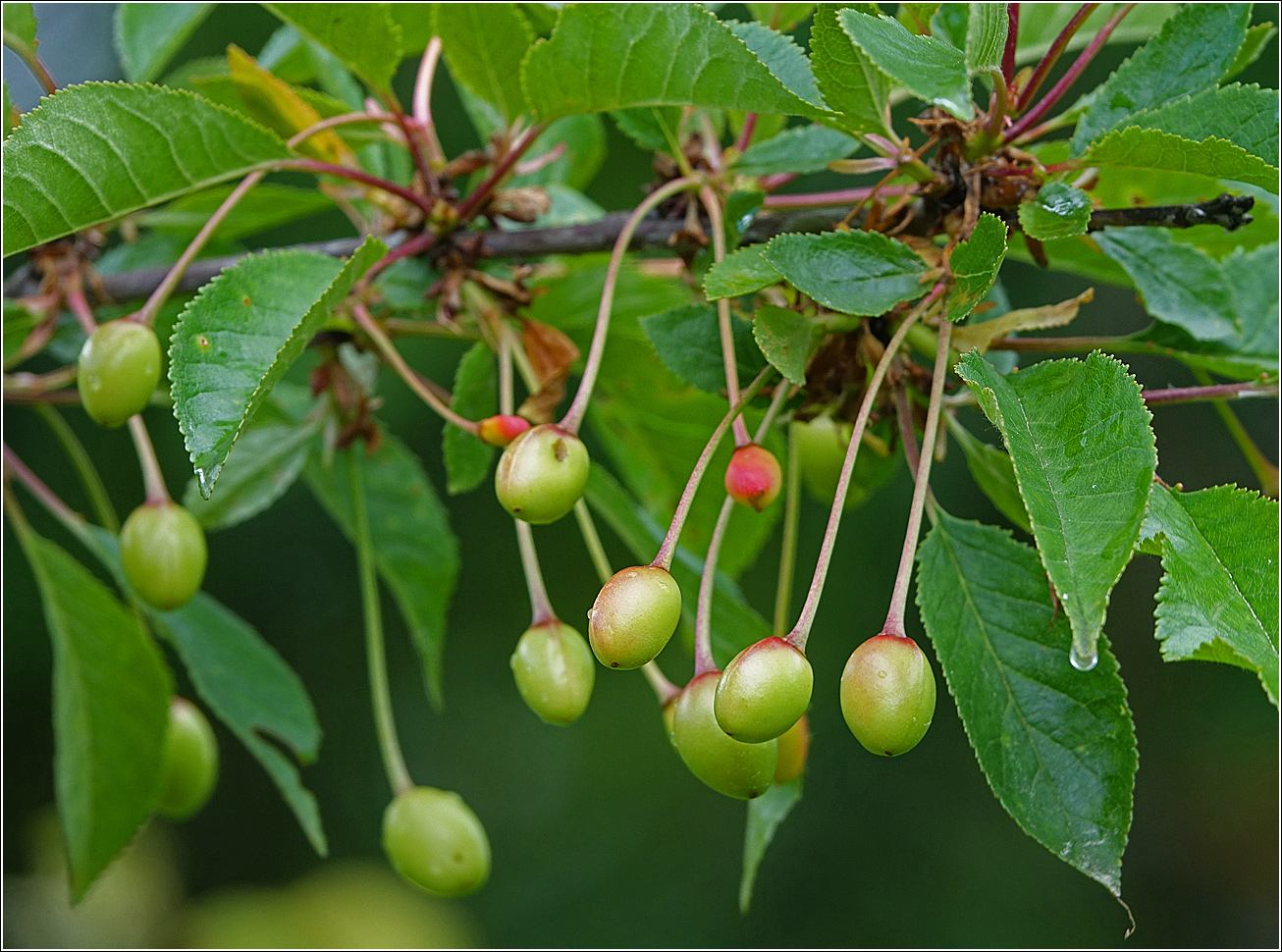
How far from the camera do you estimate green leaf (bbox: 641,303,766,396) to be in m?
0.63

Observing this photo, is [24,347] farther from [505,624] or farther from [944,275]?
[505,624]

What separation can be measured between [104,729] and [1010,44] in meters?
0.85

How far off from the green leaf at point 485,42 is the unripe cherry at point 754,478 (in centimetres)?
34

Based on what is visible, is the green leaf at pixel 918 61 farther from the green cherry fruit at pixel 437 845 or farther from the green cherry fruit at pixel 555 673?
the green cherry fruit at pixel 437 845

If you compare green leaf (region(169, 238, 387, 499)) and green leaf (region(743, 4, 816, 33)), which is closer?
green leaf (region(169, 238, 387, 499))

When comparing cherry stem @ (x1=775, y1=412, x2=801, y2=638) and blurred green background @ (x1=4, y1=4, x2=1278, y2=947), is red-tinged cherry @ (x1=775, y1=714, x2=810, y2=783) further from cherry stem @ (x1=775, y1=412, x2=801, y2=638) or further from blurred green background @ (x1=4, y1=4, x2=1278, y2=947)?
blurred green background @ (x1=4, y1=4, x2=1278, y2=947)

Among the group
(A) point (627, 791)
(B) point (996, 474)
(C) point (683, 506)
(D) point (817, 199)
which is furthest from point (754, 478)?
(A) point (627, 791)

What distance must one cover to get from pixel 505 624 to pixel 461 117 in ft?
3.92

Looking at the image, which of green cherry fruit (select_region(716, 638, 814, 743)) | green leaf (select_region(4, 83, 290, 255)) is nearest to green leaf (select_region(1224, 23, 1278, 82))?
green cherry fruit (select_region(716, 638, 814, 743))

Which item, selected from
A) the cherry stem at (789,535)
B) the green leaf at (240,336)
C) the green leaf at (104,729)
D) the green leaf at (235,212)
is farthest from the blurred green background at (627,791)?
the green leaf at (240,336)

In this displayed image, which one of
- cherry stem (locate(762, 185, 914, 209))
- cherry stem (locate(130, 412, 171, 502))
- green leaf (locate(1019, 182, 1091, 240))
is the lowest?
cherry stem (locate(130, 412, 171, 502))

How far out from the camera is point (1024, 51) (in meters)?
0.79

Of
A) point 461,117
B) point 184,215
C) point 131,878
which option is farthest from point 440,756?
point 184,215

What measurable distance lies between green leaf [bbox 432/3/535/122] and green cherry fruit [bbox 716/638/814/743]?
0.46 meters
